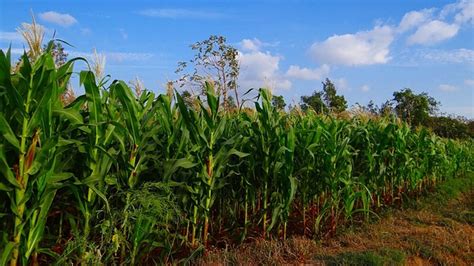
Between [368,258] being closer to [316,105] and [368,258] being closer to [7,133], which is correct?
[7,133]

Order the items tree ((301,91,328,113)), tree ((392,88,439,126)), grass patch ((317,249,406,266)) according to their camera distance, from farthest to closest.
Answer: tree ((392,88,439,126))
tree ((301,91,328,113))
grass patch ((317,249,406,266))

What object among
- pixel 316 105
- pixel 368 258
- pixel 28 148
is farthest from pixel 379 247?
pixel 316 105

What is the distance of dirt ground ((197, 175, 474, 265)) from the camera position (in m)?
3.95

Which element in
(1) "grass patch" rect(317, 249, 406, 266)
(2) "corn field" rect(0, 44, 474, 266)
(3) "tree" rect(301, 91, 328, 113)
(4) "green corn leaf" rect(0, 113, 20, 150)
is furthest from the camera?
(3) "tree" rect(301, 91, 328, 113)

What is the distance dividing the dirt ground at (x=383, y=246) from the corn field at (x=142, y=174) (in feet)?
1.03

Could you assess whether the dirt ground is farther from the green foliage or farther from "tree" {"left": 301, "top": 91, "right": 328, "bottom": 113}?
the green foliage

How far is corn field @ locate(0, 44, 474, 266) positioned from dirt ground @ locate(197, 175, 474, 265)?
315mm

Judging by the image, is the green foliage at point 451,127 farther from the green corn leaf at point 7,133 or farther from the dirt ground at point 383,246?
the green corn leaf at point 7,133

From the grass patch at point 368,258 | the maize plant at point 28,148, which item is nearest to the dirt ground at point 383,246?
the grass patch at point 368,258

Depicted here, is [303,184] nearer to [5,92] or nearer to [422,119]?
[5,92]

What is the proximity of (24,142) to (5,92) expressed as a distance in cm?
37

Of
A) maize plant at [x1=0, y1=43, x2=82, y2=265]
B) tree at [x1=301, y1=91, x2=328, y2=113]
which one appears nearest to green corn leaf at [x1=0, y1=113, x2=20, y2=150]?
maize plant at [x1=0, y1=43, x2=82, y2=265]

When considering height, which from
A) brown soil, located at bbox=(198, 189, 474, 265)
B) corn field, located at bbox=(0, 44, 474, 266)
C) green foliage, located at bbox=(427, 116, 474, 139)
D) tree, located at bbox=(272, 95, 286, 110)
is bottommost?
brown soil, located at bbox=(198, 189, 474, 265)

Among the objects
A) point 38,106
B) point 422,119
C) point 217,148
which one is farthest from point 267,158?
point 422,119
